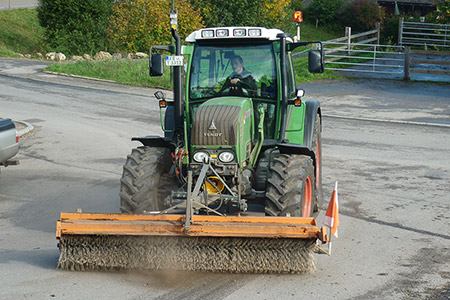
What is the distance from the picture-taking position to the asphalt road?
23.4 feet

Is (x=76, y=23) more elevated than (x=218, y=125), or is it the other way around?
(x=76, y=23)

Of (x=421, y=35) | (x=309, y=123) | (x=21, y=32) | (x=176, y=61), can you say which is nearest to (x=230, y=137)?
(x=176, y=61)

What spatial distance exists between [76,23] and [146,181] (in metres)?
42.0

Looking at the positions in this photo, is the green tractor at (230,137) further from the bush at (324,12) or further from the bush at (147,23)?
the bush at (324,12)

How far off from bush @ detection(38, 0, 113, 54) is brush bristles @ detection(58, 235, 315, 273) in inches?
1633

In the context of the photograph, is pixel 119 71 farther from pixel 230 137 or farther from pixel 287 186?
pixel 287 186

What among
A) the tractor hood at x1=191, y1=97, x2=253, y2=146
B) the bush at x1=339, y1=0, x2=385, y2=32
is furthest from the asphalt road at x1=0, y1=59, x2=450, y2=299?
the bush at x1=339, y1=0, x2=385, y2=32

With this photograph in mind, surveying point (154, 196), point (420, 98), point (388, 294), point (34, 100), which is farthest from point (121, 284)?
point (420, 98)

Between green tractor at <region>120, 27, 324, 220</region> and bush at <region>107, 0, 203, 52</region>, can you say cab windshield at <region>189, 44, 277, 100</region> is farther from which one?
bush at <region>107, 0, 203, 52</region>

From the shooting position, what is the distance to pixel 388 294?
22.8 feet

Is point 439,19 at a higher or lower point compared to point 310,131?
higher

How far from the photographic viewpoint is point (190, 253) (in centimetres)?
738

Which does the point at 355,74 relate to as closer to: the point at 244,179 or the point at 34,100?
the point at 34,100

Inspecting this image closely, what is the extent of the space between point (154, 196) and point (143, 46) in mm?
30094
